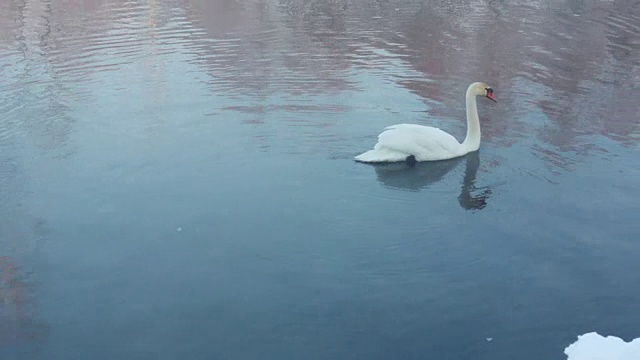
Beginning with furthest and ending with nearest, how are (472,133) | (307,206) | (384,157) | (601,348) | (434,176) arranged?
(472,133), (384,157), (434,176), (307,206), (601,348)

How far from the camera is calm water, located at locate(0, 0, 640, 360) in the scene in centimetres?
548

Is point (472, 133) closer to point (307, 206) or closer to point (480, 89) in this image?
point (480, 89)

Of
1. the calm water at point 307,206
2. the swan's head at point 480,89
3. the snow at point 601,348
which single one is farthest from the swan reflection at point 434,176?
the snow at point 601,348

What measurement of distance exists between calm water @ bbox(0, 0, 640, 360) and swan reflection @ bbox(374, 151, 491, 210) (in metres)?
0.03

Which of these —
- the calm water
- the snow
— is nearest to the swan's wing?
the calm water

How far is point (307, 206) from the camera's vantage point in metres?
7.27

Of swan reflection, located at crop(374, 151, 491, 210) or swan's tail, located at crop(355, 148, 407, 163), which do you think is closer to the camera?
swan reflection, located at crop(374, 151, 491, 210)

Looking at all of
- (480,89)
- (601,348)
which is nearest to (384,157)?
(480,89)

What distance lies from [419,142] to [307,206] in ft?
4.71

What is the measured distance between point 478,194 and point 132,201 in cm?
303

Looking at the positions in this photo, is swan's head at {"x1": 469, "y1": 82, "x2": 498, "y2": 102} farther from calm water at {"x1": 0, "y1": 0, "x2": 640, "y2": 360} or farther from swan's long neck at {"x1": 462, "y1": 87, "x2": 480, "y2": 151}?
calm water at {"x1": 0, "y1": 0, "x2": 640, "y2": 360}

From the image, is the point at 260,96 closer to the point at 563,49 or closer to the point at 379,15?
the point at 563,49

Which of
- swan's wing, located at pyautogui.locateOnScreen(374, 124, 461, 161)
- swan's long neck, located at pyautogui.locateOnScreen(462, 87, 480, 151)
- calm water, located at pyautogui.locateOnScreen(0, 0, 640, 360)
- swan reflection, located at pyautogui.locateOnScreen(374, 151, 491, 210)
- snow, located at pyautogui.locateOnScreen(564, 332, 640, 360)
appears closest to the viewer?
snow, located at pyautogui.locateOnScreen(564, 332, 640, 360)

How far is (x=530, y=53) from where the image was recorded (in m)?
13.2
